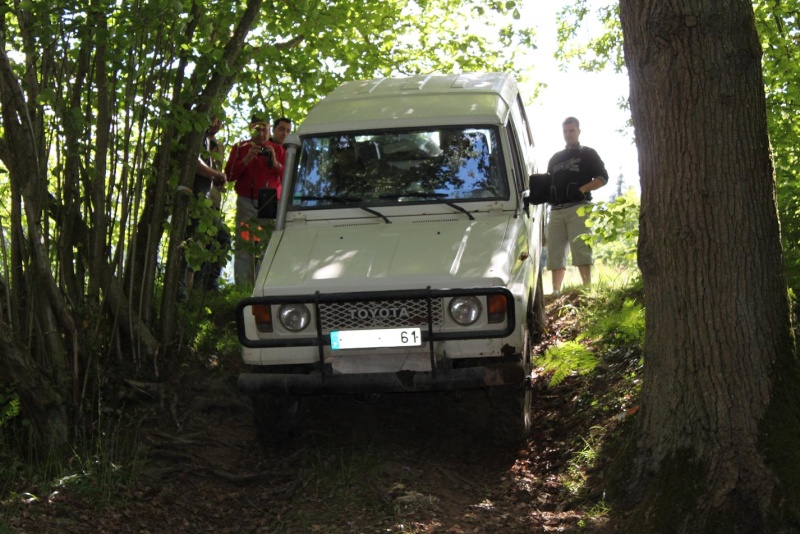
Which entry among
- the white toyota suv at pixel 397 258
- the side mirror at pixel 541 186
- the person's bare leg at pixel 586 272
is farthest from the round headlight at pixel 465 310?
the person's bare leg at pixel 586 272

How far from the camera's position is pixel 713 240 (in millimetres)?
4512

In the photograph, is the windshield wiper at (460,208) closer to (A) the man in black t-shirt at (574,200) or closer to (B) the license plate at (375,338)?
(B) the license plate at (375,338)

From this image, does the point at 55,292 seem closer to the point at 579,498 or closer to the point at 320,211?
the point at 320,211

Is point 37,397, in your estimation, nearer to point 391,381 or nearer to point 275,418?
point 275,418

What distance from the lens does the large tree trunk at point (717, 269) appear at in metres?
4.44

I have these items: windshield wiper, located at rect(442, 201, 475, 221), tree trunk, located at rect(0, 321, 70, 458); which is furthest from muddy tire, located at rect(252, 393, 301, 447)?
windshield wiper, located at rect(442, 201, 475, 221)

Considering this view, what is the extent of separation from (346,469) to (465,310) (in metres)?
1.22

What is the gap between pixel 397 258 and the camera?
6066 millimetres

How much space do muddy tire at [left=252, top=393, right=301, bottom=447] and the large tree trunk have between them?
256cm

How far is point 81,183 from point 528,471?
3.94m

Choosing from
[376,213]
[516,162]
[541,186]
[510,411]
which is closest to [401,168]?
[376,213]

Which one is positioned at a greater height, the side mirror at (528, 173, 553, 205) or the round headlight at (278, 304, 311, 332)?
the side mirror at (528, 173, 553, 205)

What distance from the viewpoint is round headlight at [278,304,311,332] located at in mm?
5930

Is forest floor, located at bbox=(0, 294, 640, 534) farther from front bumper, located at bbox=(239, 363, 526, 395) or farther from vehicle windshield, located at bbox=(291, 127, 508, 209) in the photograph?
vehicle windshield, located at bbox=(291, 127, 508, 209)
